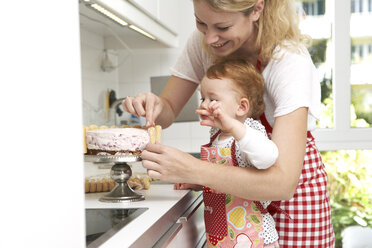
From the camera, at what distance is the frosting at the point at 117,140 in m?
1.17

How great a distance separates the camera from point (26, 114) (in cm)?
44

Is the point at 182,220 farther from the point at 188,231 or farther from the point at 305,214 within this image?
the point at 305,214

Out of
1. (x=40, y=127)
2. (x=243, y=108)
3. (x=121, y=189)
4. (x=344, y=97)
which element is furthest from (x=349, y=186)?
(x=40, y=127)

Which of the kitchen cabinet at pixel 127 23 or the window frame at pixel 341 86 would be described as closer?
the kitchen cabinet at pixel 127 23

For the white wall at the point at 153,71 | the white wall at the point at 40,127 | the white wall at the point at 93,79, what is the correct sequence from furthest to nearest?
1. the white wall at the point at 153,71
2. the white wall at the point at 93,79
3. the white wall at the point at 40,127

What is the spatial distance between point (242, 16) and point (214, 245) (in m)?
0.62

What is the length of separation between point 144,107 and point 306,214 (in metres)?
0.56

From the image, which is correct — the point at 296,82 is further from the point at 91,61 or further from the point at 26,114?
the point at 91,61

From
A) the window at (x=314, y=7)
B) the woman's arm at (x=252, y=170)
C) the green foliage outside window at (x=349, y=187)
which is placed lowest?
the green foliage outside window at (x=349, y=187)

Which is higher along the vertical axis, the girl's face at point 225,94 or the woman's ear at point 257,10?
the woman's ear at point 257,10

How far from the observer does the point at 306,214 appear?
1256 millimetres

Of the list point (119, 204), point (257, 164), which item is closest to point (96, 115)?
point (119, 204)

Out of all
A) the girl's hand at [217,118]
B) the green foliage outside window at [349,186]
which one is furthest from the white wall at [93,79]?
the green foliage outside window at [349,186]

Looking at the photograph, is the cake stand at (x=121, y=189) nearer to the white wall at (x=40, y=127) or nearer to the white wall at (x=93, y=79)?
the white wall at (x=40, y=127)
